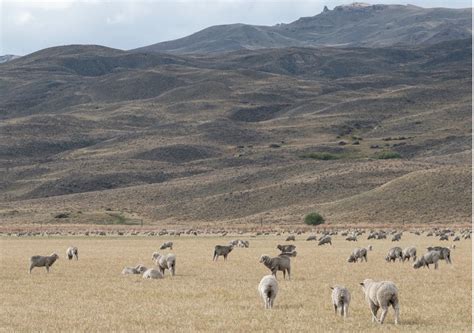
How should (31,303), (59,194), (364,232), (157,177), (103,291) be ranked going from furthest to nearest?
(157,177), (59,194), (364,232), (103,291), (31,303)

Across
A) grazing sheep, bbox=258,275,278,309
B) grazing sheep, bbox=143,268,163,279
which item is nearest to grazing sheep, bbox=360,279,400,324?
grazing sheep, bbox=258,275,278,309

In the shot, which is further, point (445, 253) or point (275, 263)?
point (445, 253)

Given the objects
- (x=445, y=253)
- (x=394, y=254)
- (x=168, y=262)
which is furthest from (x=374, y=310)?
(x=394, y=254)

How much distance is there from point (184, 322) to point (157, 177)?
437 ft

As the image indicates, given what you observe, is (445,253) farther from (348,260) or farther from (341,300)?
(341,300)

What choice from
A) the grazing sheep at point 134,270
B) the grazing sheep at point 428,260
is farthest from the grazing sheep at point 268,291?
the grazing sheep at point 428,260

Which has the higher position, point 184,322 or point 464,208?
point 184,322

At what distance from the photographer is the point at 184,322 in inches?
779

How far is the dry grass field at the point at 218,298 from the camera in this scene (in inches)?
762

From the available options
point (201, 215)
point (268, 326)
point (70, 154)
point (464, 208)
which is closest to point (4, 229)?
point (201, 215)

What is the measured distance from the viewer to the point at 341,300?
2039 centimetres

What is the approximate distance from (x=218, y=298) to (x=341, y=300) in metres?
5.01

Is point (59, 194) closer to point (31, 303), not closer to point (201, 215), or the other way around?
point (201, 215)

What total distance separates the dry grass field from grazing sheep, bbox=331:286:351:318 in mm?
305
